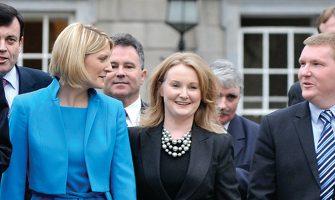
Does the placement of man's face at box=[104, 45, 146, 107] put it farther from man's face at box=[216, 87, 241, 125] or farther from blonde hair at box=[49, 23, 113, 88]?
blonde hair at box=[49, 23, 113, 88]

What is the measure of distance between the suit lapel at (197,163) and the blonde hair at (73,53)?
0.77 m

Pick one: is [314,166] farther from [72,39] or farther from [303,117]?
[72,39]

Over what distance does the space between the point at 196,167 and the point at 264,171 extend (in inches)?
17.0

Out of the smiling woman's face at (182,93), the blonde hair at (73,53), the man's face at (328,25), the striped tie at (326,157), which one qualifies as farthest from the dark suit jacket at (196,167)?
the man's face at (328,25)

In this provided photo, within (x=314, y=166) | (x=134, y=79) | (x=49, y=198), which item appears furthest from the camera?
(x=134, y=79)

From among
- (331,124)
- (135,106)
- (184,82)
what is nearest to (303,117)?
(331,124)

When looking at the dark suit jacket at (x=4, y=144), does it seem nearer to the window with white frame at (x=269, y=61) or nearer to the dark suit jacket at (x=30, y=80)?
the dark suit jacket at (x=30, y=80)

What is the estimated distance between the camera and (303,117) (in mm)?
5844

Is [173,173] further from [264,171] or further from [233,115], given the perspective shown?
[233,115]

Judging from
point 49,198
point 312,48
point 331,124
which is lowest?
point 49,198

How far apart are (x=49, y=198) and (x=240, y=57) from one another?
8.24 metres

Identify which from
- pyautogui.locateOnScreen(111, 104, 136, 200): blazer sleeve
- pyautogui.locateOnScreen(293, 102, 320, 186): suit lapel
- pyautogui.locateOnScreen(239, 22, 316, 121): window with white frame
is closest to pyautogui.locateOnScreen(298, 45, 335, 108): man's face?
pyautogui.locateOnScreen(293, 102, 320, 186): suit lapel

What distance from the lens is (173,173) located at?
5.61m

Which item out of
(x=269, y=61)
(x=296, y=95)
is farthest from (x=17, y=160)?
(x=269, y=61)
